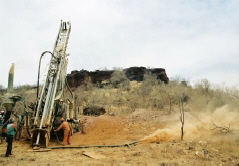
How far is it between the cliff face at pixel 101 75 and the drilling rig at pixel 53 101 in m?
37.7

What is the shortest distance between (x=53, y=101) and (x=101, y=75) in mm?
42907

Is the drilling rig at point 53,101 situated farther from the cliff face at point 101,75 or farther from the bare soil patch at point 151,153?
the cliff face at point 101,75

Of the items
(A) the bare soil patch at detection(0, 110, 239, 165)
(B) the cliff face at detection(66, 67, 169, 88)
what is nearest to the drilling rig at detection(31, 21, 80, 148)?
(A) the bare soil patch at detection(0, 110, 239, 165)

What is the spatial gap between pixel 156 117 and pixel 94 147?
9636mm

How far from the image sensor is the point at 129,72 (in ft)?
173

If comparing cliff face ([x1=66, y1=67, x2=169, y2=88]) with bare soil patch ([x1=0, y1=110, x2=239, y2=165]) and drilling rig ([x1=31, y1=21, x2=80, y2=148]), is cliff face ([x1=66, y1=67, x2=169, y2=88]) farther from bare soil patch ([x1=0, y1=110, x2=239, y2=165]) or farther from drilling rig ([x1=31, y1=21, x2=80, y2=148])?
bare soil patch ([x1=0, y1=110, x2=239, y2=165])

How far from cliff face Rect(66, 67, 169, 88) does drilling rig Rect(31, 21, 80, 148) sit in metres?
37.7

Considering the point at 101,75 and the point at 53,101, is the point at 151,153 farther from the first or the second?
the point at 101,75

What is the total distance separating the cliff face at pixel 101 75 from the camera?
168 feet

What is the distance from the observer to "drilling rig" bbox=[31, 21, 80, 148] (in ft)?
33.1

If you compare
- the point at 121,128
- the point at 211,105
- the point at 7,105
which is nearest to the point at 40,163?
the point at 7,105

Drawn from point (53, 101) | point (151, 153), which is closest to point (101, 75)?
point (53, 101)

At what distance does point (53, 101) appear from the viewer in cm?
1107

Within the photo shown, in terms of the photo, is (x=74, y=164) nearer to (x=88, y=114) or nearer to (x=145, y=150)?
(x=145, y=150)
